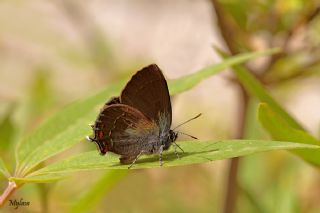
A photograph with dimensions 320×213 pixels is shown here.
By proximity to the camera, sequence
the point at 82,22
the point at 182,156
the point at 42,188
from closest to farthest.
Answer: the point at 182,156
the point at 42,188
the point at 82,22

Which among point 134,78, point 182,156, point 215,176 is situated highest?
point 215,176

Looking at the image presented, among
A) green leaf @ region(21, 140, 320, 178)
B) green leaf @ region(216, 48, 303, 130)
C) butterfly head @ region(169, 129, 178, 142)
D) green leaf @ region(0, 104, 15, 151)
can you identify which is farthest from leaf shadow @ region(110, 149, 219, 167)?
green leaf @ region(0, 104, 15, 151)

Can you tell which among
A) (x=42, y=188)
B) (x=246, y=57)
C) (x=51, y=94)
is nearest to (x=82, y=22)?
(x=51, y=94)

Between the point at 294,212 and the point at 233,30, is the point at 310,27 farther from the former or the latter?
the point at 294,212

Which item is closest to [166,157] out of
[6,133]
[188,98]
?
[6,133]

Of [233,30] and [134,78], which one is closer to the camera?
[134,78]

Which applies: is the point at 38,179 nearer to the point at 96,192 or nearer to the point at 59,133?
the point at 59,133

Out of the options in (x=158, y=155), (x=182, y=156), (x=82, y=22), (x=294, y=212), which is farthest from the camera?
(x=82, y=22)

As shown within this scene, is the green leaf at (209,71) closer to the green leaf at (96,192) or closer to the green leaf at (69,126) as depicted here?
the green leaf at (69,126)

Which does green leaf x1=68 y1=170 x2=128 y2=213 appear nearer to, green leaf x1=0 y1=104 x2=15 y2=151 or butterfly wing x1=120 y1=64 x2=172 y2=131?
butterfly wing x1=120 y1=64 x2=172 y2=131
